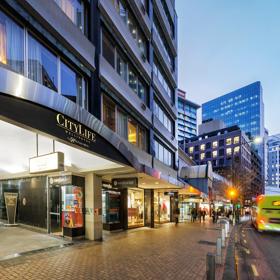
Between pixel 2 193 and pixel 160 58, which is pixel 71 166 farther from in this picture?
pixel 160 58

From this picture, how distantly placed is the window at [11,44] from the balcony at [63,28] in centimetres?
87

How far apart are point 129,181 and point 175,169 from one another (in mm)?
18047

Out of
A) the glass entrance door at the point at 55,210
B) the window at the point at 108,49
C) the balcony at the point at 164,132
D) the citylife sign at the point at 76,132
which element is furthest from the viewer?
the balcony at the point at 164,132

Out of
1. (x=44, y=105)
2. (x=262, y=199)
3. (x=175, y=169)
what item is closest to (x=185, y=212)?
(x=175, y=169)

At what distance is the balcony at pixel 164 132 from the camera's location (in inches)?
1016

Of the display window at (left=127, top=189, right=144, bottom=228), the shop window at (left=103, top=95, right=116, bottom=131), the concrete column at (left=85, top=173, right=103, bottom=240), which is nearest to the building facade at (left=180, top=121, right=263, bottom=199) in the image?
the display window at (left=127, top=189, right=144, bottom=228)

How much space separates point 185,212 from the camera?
40.8 m

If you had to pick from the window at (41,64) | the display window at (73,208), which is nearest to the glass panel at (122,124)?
the display window at (73,208)

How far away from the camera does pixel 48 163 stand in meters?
8.60

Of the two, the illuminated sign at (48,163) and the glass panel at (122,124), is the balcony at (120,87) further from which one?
the illuminated sign at (48,163)

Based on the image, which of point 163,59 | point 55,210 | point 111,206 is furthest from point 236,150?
point 55,210

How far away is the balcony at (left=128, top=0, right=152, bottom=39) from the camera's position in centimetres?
2095

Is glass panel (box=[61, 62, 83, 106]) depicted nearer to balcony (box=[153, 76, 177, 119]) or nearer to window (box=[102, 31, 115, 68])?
window (box=[102, 31, 115, 68])

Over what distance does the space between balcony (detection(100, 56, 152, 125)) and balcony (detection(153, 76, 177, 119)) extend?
446 centimetres
